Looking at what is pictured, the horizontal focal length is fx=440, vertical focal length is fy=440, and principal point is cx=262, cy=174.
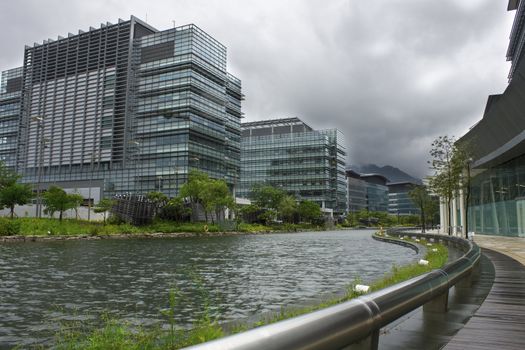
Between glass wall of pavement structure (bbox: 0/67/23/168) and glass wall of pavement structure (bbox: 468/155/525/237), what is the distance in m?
123

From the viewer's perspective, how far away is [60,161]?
389 feet

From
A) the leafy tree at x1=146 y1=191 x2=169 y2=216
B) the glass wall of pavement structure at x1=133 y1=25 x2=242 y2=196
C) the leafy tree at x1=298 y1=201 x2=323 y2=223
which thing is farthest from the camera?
the leafy tree at x1=298 y1=201 x2=323 y2=223

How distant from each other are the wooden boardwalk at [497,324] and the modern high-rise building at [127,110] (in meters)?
90.8

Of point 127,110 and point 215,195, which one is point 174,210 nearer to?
point 215,195

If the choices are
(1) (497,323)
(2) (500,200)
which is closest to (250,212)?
(2) (500,200)

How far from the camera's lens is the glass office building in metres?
36.4

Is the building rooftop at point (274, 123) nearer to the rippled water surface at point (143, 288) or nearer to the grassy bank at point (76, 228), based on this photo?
the grassy bank at point (76, 228)

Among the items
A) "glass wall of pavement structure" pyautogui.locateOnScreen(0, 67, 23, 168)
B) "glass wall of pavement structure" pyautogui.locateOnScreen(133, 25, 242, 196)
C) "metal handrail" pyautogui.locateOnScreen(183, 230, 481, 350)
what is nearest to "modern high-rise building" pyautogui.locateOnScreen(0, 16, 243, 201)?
"glass wall of pavement structure" pyautogui.locateOnScreen(133, 25, 242, 196)

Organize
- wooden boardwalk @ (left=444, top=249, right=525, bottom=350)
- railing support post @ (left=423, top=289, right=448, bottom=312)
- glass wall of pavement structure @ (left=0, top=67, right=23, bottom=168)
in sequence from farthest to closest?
glass wall of pavement structure @ (left=0, top=67, right=23, bottom=168), railing support post @ (left=423, top=289, right=448, bottom=312), wooden boardwalk @ (left=444, top=249, right=525, bottom=350)

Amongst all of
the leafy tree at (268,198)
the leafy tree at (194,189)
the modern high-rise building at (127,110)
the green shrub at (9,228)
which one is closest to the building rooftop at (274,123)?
the modern high-rise building at (127,110)

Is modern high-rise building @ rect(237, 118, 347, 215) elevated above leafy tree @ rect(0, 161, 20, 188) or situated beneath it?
elevated above

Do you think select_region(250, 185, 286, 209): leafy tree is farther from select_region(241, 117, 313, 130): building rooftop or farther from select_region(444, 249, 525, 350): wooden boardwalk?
select_region(444, 249, 525, 350): wooden boardwalk

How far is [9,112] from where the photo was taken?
441 feet

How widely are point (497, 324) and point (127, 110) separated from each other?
114924 millimetres
